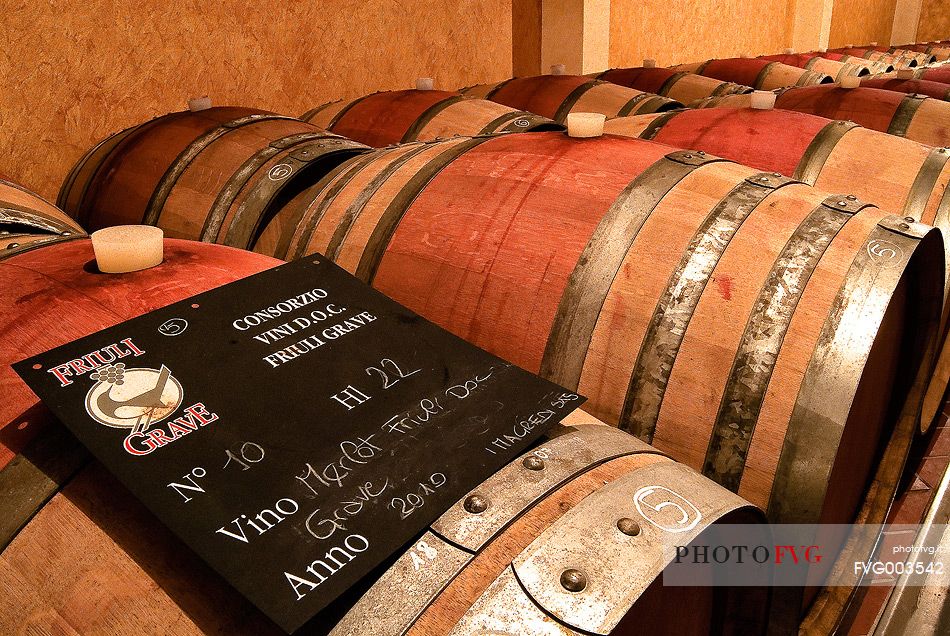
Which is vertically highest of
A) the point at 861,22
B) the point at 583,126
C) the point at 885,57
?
the point at 861,22

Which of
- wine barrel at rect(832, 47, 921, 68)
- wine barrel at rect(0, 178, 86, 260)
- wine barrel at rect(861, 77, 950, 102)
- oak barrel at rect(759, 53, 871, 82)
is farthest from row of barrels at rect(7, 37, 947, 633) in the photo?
wine barrel at rect(832, 47, 921, 68)

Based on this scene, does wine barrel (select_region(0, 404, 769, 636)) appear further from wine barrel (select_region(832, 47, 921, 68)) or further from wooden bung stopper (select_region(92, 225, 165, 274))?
wine barrel (select_region(832, 47, 921, 68))

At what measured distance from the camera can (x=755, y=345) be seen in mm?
1346

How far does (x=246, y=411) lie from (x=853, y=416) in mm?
Result: 1416

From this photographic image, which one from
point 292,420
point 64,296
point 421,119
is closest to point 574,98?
point 421,119

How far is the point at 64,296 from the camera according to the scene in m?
1.09

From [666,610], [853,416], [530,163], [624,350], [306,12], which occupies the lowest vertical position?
[853,416]

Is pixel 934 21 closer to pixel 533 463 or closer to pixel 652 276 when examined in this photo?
pixel 652 276

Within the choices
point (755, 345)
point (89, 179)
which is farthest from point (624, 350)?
point (89, 179)

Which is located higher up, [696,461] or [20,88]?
[20,88]

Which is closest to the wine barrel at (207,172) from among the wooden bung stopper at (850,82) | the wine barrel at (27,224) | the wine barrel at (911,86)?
the wine barrel at (27,224)

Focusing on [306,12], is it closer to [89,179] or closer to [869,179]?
[89,179]

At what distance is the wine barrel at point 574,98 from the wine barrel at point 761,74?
2239 mm

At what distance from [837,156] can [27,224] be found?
2.48m
